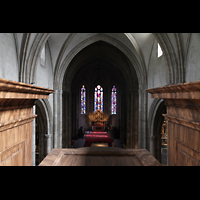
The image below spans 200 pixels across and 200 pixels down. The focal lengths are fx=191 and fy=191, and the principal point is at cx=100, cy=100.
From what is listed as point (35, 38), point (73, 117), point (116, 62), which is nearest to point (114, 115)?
point (73, 117)

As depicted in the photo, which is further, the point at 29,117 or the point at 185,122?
the point at 29,117

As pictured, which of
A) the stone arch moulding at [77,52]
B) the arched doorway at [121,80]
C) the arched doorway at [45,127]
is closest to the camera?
the arched doorway at [45,127]

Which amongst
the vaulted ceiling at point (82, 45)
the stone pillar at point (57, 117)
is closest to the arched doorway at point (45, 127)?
the stone pillar at point (57, 117)

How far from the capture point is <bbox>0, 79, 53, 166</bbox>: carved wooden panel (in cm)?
123

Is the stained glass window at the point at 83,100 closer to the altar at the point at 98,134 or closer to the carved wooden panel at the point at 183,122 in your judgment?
the altar at the point at 98,134

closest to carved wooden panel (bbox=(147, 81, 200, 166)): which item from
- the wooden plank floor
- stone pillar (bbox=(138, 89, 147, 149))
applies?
the wooden plank floor

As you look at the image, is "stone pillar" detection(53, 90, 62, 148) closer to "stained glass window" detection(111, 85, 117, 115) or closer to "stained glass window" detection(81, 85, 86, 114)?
"stained glass window" detection(81, 85, 86, 114)

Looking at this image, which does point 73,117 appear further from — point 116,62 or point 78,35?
point 78,35

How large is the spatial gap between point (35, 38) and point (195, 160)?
774 centimetres

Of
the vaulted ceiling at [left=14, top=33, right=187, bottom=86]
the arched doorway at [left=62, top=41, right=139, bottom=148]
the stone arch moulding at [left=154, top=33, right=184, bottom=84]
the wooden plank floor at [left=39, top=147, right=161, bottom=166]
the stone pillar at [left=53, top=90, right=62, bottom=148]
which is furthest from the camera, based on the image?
the arched doorway at [left=62, top=41, right=139, bottom=148]

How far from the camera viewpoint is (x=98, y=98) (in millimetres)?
25672

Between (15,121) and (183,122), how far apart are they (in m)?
1.31

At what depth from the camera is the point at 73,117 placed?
2086 centimetres

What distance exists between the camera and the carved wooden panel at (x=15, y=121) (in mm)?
1227
